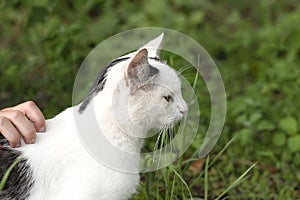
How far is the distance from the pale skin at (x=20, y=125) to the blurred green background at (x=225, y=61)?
1.83ft

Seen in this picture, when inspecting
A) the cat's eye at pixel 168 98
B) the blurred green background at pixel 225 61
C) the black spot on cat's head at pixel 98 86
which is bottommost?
the blurred green background at pixel 225 61

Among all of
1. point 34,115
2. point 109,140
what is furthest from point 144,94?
point 34,115

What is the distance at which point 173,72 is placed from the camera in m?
2.13

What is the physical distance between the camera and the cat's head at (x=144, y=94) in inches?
80.0

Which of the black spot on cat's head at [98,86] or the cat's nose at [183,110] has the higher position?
the black spot on cat's head at [98,86]

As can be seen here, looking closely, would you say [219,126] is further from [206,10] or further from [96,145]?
[206,10]

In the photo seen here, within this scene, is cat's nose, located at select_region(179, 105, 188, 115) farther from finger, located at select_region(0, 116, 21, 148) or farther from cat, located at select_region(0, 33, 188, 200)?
finger, located at select_region(0, 116, 21, 148)

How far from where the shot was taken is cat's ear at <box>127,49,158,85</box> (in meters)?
1.94

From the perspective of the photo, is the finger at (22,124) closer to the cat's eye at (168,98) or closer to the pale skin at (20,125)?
the pale skin at (20,125)

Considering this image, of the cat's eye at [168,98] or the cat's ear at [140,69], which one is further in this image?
the cat's eye at [168,98]

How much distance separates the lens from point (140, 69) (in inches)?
77.9

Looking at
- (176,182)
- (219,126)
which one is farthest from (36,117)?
(219,126)

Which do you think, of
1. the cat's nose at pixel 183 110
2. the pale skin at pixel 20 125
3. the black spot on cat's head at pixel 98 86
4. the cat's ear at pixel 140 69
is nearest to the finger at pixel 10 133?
the pale skin at pixel 20 125

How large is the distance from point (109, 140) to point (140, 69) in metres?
0.30
